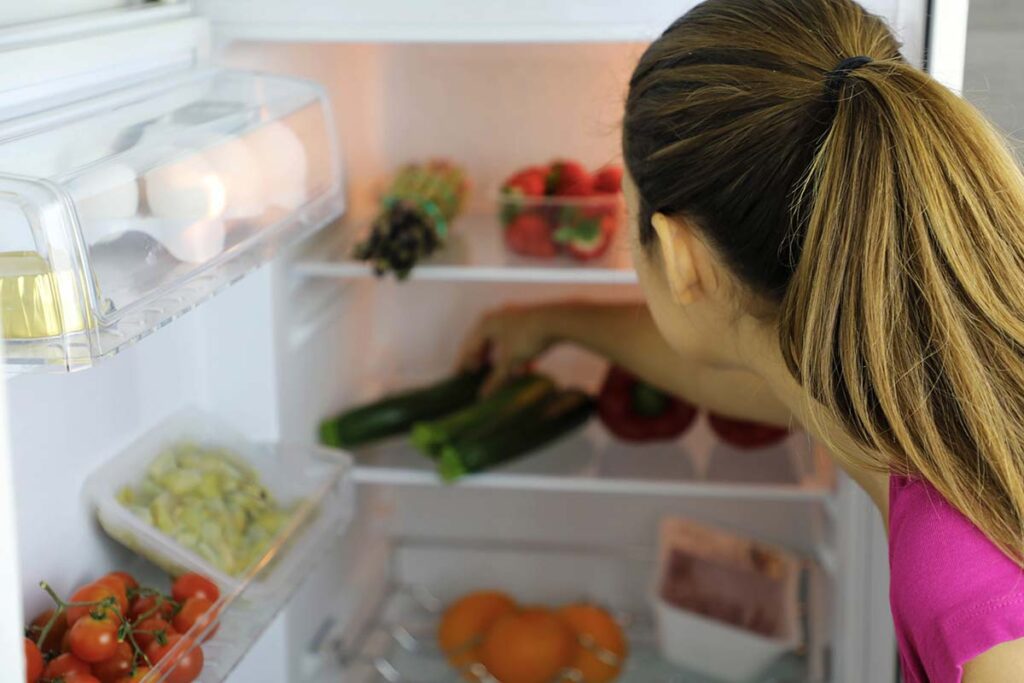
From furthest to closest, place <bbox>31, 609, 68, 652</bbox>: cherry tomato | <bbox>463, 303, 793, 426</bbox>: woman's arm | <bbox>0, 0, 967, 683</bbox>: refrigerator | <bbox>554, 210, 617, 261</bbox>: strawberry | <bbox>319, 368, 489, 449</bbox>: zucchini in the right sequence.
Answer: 1. <bbox>319, 368, 489, 449</bbox>: zucchini
2. <bbox>554, 210, 617, 261</bbox>: strawberry
3. <bbox>463, 303, 793, 426</bbox>: woman's arm
4. <bbox>31, 609, 68, 652</bbox>: cherry tomato
5. <bbox>0, 0, 967, 683</bbox>: refrigerator

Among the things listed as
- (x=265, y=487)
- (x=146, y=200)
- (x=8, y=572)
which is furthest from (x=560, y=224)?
(x=8, y=572)

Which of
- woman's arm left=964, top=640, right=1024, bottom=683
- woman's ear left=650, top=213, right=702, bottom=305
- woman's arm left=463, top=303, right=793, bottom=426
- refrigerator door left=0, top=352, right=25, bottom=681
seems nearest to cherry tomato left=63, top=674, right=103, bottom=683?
A: refrigerator door left=0, top=352, right=25, bottom=681

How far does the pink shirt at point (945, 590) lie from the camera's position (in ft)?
2.88

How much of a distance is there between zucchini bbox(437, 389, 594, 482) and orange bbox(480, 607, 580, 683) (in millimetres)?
245

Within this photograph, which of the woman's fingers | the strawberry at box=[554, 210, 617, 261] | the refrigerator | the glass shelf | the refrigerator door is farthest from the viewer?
the woman's fingers

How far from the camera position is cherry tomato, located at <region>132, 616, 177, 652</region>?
1.12 metres

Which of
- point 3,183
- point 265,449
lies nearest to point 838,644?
point 265,449

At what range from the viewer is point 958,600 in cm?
90

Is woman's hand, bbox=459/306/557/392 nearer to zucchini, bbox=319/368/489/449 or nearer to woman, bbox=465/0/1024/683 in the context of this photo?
zucchini, bbox=319/368/489/449

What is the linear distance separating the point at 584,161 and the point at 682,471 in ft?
1.81

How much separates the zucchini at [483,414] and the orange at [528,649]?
281 mm

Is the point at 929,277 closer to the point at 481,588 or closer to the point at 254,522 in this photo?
the point at 254,522

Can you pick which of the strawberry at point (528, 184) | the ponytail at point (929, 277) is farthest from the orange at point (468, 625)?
the ponytail at point (929, 277)

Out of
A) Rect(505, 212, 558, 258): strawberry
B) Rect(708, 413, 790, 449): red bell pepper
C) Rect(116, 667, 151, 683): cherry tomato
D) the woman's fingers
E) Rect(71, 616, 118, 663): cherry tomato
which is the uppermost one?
Rect(505, 212, 558, 258): strawberry
